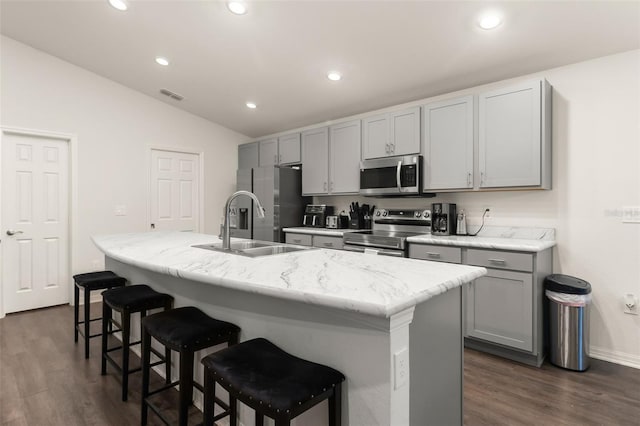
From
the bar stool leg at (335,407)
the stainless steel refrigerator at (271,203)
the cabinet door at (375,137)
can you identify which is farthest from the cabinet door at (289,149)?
the bar stool leg at (335,407)

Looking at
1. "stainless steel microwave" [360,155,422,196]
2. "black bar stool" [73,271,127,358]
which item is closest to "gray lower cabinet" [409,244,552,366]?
"stainless steel microwave" [360,155,422,196]

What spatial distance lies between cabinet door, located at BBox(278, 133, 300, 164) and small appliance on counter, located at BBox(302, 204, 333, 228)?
685mm

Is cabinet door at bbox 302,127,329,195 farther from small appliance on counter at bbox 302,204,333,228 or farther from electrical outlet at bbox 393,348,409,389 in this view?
electrical outlet at bbox 393,348,409,389

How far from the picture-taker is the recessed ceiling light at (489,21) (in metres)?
2.35

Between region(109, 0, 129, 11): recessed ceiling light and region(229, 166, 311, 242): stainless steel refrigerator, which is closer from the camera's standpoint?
region(109, 0, 129, 11): recessed ceiling light

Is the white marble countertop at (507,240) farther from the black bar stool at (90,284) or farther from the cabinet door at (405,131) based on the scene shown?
the black bar stool at (90,284)

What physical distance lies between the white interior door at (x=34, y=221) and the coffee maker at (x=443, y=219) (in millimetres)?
4335

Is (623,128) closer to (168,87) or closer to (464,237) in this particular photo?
(464,237)

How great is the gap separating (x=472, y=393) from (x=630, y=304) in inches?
58.8

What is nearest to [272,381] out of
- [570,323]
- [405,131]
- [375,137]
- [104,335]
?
[104,335]

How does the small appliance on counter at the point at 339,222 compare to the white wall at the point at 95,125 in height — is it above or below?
below

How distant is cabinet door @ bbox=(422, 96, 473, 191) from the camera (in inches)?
124

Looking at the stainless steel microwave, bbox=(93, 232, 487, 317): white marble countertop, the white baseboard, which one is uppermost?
the stainless steel microwave

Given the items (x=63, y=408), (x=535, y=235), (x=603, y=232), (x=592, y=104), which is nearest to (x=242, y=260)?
(x=63, y=408)
